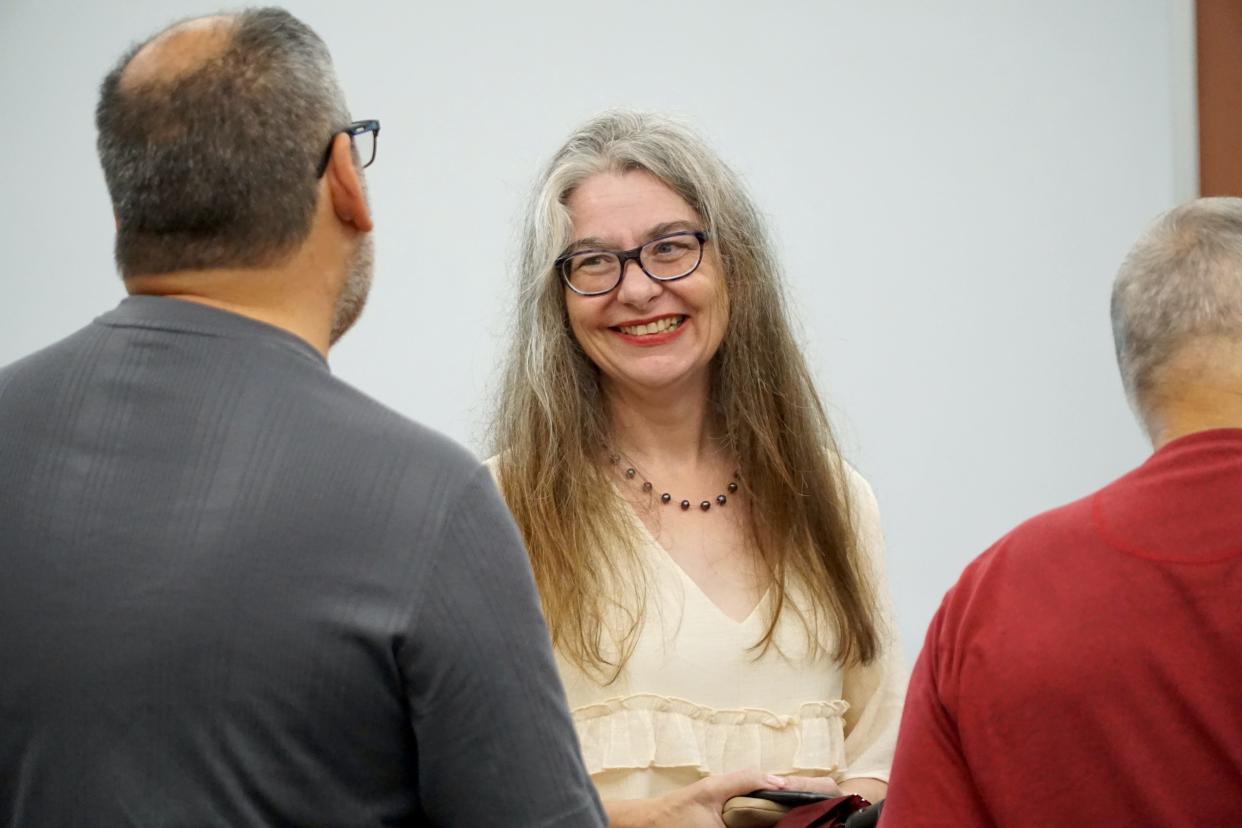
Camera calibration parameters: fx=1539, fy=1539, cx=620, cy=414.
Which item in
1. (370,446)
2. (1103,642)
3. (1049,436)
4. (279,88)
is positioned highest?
(279,88)

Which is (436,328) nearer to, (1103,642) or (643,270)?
(643,270)

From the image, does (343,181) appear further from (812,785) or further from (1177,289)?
(812,785)

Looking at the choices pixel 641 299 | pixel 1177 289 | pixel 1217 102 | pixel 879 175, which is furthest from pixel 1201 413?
pixel 1217 102

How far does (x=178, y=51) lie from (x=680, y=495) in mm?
1046

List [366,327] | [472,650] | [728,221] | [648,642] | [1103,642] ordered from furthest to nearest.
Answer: [366,327]
[728,221]
[648,642]
[1103,642]
[472,650]

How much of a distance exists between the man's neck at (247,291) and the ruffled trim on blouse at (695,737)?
2.84 ft

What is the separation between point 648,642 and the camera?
190 cm

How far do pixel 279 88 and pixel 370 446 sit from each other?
28 centimetres

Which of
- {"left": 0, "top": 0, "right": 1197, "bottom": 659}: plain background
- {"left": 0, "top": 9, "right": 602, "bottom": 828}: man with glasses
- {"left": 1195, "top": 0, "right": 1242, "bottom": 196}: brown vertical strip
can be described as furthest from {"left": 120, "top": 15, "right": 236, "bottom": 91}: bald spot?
{"left": 1195, "top": 0, "right": 1242, "bottom": 196}: brown vertical strip

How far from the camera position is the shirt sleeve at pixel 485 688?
3.62 feet

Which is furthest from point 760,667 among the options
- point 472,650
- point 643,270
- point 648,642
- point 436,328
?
point 436,328

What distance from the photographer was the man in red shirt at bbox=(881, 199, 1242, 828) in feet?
4.22

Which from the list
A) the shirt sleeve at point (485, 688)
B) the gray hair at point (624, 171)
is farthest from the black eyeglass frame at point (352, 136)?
the gray hair at point (624, 171)

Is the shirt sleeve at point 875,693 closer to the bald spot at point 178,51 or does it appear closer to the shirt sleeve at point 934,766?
the shirt sleeve at point 934,766
